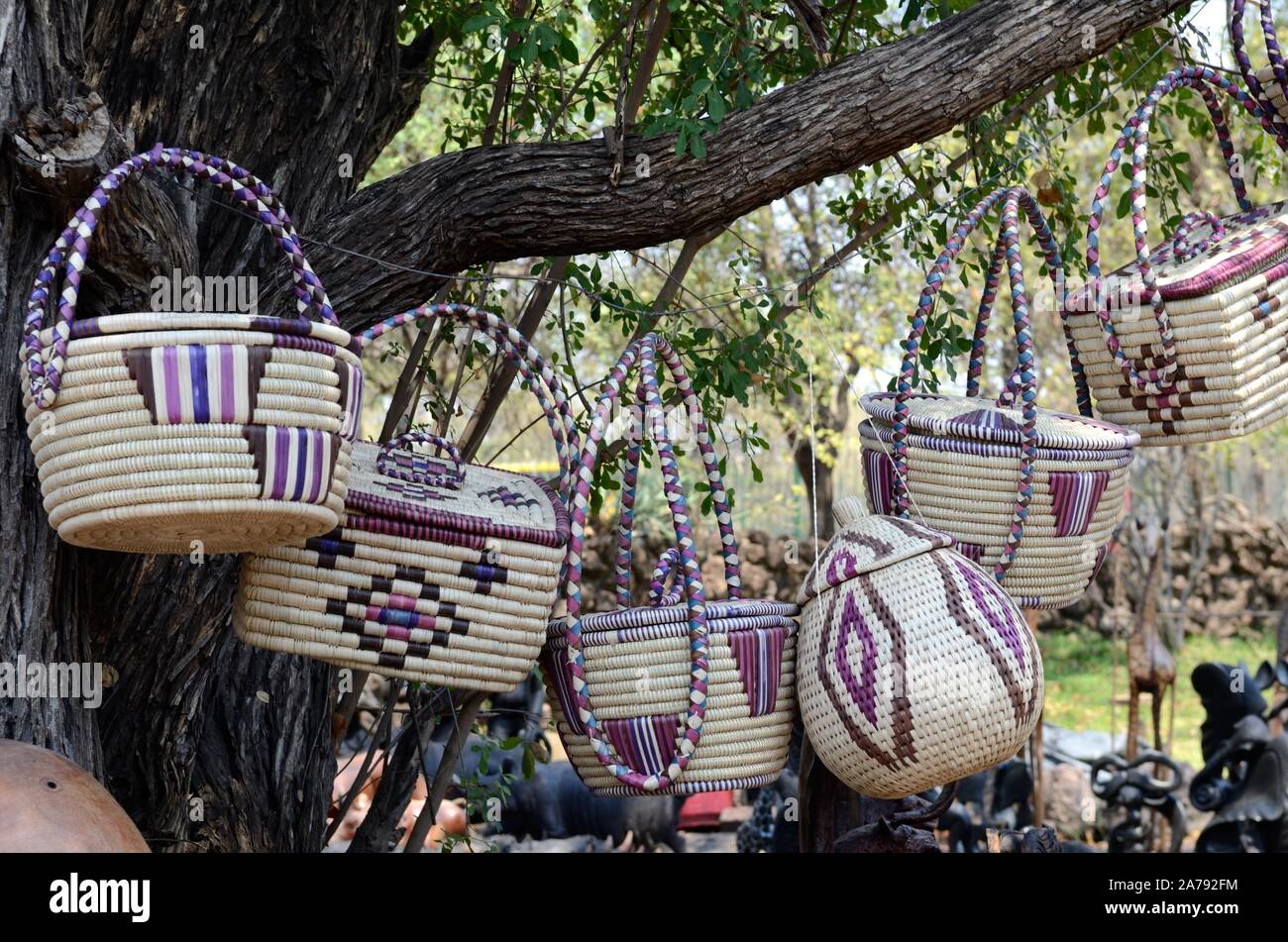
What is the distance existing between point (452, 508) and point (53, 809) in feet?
2.21

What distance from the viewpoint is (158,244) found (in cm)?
230

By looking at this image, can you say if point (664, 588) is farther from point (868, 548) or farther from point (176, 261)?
point (176, 261)

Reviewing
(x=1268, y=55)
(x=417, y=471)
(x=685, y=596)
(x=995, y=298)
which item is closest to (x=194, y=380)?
(x=417, y=471)

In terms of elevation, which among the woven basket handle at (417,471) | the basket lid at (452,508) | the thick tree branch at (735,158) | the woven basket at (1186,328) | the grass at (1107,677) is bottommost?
the grass at (1107,677)

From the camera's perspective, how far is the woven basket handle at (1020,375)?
244 centimetres

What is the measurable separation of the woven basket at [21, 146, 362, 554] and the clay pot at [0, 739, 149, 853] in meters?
0.32

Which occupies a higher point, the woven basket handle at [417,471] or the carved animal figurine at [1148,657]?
the woven basket handle at [417,471]

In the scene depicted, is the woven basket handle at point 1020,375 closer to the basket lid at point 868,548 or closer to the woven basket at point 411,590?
the basket lid at point 868,548

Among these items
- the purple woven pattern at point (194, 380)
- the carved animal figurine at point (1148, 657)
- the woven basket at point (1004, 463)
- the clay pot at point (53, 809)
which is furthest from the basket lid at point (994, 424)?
the carved animal figurine at point (1148, 657)

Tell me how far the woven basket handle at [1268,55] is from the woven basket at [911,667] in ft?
3.66

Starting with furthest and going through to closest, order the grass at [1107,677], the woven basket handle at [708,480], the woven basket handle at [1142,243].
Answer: the grass at [1107,677]
the woven basket handle at [1142,243]
the woven basket handle at [708,480]

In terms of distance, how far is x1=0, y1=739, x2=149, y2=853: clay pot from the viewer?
6.00 feet
